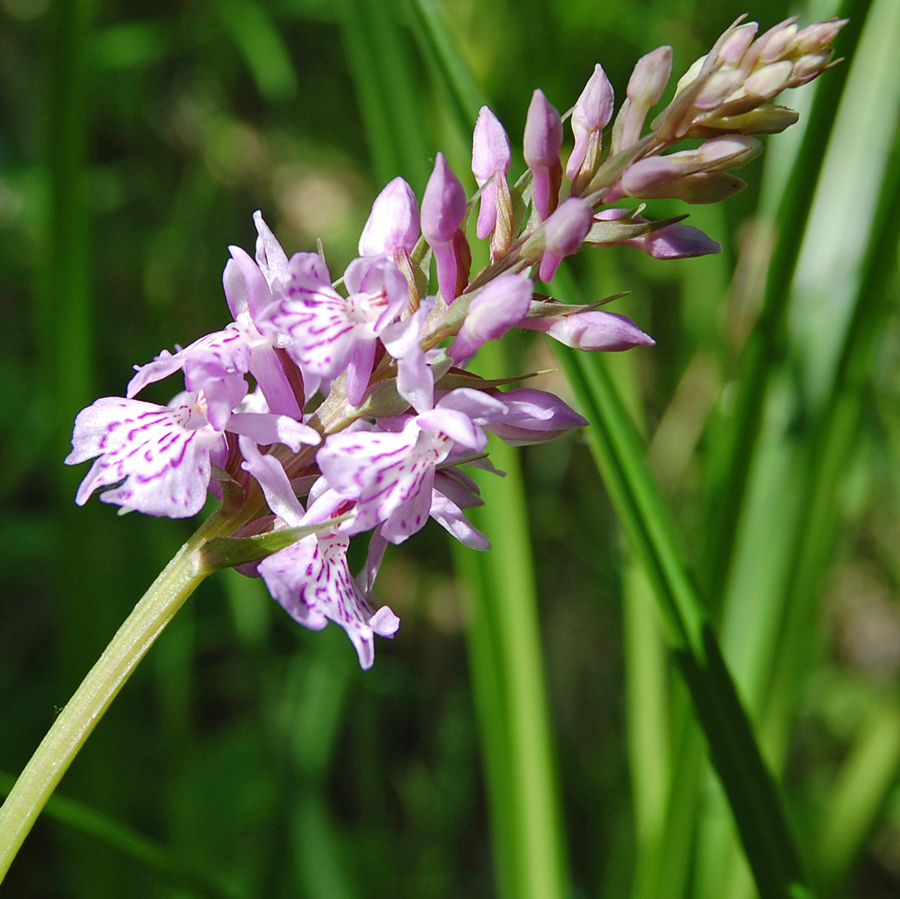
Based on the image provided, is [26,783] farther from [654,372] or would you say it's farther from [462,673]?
[654,372]

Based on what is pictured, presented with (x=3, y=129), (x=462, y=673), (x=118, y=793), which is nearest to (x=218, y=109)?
(x=3, y=129)

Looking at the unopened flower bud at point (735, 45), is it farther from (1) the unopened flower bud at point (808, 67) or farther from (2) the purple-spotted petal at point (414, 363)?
(2) the purple-spotted petal at point (414, 363)

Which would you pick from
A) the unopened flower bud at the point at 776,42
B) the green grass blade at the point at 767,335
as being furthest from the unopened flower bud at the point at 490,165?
the green grass blade at the point at 767,335

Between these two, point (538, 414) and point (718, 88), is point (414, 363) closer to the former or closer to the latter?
point (538, 414)

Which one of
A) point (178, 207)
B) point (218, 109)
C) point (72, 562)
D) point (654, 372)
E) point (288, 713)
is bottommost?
point (288, 713)

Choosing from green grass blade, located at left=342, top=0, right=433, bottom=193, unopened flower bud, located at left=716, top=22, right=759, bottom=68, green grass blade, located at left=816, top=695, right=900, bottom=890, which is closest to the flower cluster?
unopened flower bud, located at left=716, top=22, right=759, bottom=68

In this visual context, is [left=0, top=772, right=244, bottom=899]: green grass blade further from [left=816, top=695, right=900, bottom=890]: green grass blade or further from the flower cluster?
[left=816, top=695, right=900, bottom=890]: green grass blade

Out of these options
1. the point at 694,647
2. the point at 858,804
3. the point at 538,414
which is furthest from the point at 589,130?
the point at 858,804
